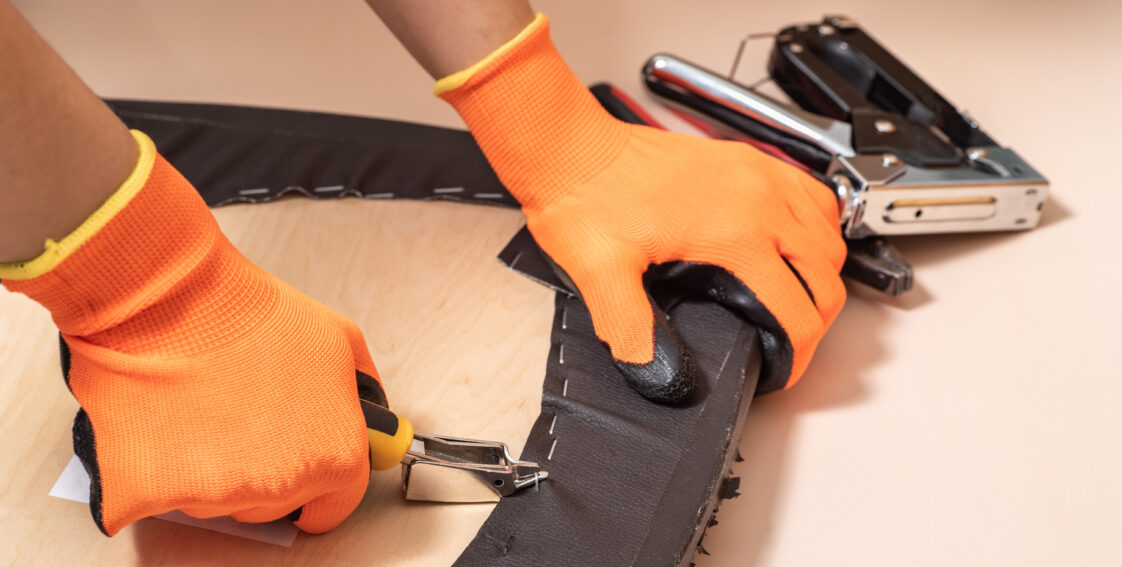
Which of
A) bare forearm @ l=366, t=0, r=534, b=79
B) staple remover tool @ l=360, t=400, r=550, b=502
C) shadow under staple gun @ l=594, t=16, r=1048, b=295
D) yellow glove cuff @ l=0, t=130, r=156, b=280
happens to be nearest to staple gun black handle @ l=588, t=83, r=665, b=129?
shadow under staple gun @ l=594, t=16, r=1048, b=295

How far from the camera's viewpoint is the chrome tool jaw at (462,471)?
70 cm

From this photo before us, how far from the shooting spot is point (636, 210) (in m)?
0.88

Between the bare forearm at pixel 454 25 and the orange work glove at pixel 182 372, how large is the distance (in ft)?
1.03

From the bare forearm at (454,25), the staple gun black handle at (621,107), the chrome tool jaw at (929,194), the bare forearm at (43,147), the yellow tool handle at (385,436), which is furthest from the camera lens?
the staple gun black handle at (621,107)

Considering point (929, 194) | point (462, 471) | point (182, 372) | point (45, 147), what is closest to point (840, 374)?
point (929, 194)

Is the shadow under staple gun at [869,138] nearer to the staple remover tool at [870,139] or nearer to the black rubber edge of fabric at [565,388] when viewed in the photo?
the staple remover tool at [870,139]

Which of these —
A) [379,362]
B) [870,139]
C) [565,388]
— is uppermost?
[379,362]

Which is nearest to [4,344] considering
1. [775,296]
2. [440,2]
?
[440,2]

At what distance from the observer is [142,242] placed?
2.00ft

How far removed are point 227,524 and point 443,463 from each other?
0.19 metres

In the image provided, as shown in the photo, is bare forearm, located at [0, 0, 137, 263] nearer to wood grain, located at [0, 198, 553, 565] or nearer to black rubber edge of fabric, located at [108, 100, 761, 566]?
wood grain, located at [0, 198, 553, 565]

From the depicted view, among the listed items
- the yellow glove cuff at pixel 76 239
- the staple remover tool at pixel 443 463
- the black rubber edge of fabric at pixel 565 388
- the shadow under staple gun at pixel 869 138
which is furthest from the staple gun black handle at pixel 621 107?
the yellow glove cuff at pixel 76 239

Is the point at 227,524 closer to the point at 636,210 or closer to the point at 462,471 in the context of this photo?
the point at 462,471

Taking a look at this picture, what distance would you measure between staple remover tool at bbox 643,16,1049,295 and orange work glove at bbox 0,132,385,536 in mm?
657
